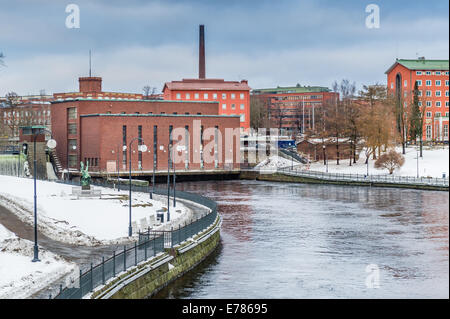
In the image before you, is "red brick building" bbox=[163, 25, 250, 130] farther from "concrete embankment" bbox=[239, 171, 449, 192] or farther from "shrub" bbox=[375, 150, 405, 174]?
"shrub" bbox=[375, 150, 405, 174]

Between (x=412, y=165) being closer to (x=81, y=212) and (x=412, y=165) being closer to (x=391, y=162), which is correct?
(x=391, y=162)

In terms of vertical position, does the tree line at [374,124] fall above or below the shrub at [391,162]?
above

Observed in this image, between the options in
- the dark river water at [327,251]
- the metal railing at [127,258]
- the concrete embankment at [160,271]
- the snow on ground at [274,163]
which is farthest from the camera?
the snow on ground at [274,163]

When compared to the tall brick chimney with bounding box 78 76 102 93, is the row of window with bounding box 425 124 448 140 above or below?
below

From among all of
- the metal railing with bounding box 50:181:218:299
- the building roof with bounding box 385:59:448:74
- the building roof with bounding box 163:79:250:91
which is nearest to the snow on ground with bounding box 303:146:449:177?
the building roof with bounding box 385:59:448:74

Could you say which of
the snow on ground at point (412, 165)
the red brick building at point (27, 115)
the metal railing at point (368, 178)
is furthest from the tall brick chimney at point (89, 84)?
the metal railing at point (368, 178)

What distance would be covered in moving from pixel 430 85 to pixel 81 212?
350 feet

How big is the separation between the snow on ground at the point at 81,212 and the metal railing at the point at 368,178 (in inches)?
1476

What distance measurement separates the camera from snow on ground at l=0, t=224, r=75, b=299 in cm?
2752

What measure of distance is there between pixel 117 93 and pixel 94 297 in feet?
559

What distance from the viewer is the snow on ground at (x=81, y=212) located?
134ft

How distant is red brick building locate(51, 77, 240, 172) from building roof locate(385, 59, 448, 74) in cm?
4100

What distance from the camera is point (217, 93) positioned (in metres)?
159

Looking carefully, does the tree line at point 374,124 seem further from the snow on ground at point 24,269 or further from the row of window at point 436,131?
the snow on ground at point 24,269
